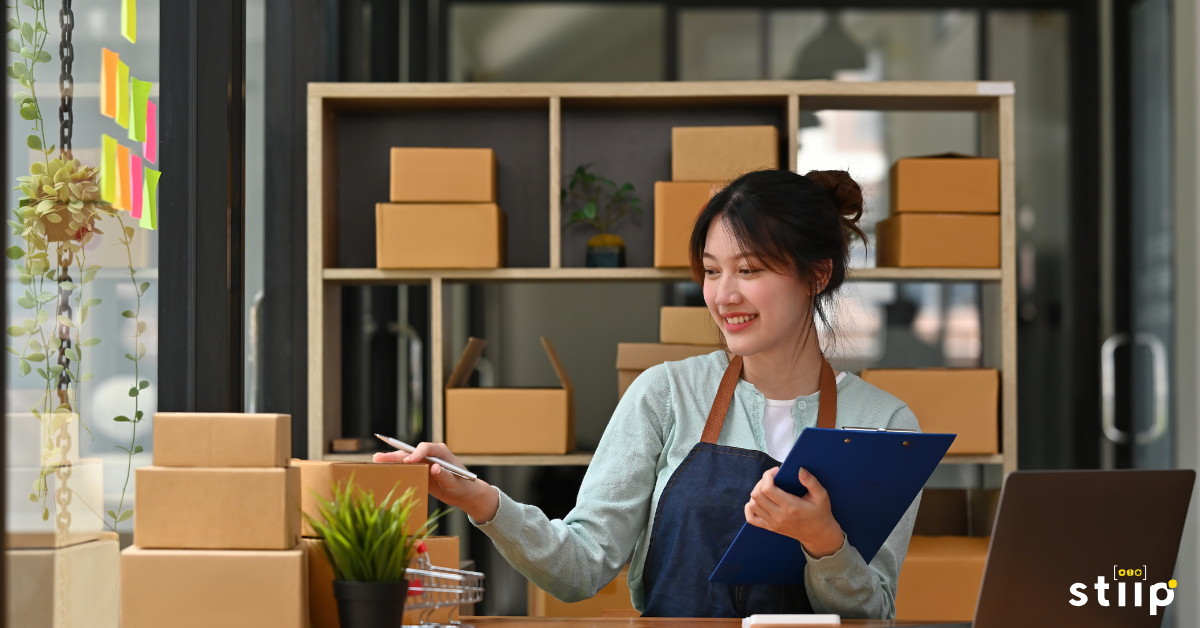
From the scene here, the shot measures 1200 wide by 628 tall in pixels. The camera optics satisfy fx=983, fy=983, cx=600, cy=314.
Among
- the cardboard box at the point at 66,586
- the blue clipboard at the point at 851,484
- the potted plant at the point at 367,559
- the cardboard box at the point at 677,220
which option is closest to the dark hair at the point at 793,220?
the blue clipboard at the point at 851,484

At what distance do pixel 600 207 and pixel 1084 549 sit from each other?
1.69 meters

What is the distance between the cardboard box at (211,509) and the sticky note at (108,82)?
1.93 ft

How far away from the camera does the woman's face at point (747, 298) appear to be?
5.29 ft

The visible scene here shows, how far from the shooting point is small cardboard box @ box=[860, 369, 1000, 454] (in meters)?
2.36

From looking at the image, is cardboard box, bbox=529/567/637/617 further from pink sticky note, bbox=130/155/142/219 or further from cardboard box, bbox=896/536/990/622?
pink sticky note, bbox=130/155/142/219

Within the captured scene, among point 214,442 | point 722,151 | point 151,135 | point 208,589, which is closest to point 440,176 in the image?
point 722,151

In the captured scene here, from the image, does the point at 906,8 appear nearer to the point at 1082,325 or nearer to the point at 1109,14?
the point at 1109,14

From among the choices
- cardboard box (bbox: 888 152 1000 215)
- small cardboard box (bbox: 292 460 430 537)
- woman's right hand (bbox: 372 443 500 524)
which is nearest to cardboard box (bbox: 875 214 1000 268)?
cardboard box (bbox: 888 152 1000 215)

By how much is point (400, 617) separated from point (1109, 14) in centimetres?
348

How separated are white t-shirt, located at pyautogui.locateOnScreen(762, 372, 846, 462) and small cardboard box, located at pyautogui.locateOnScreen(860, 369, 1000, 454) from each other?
0.72 m

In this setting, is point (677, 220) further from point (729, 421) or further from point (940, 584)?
point (940, 584)

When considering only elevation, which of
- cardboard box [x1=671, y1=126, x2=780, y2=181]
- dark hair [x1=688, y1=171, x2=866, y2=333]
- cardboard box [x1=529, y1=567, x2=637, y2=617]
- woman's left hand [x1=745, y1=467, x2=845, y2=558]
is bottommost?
cardboard box [x1=529, y1=567, x2=637, y2=617]

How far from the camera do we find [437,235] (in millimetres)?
2354

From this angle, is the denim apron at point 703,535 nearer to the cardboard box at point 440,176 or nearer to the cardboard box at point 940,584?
the cardboard box at point 940,584
